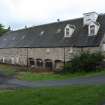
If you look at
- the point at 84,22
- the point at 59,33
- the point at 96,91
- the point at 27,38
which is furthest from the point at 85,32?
the point at 96,91

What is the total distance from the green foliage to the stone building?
2780 millimetres

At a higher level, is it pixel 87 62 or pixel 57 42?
pixel 57 42

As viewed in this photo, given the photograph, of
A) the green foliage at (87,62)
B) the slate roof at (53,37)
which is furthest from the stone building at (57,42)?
the green foliage at (87,62)

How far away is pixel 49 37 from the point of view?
49.0 metres

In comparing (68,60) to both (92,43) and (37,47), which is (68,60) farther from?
(37,47)

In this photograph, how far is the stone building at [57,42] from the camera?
40.2 meters

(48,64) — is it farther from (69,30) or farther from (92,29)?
(92,29)

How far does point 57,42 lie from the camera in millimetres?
45344

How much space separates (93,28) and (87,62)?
7.56 meters

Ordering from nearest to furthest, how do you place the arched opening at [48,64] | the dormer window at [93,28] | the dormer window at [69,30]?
the dormer window at [93,28]
the dormer window at [69,30]
the arched opening at [48,64]

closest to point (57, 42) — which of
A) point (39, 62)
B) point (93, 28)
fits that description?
point (39, 62)

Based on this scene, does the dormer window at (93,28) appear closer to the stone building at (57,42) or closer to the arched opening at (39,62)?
the stone building at (57,42)

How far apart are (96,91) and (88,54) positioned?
20406 mm

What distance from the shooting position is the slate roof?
40312mm
